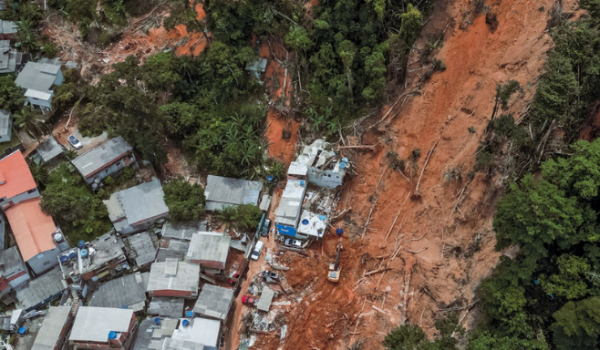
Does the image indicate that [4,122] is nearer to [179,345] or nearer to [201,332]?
[179,345]

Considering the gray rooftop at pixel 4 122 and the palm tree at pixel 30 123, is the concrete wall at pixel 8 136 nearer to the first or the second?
the gray rooftop at pixel 4 122

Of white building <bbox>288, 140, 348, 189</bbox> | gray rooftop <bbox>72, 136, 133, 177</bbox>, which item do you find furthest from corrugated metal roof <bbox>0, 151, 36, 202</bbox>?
white building <bbox>288, 140, 348, 189</bbox>

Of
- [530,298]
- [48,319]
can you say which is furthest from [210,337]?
[530,298]

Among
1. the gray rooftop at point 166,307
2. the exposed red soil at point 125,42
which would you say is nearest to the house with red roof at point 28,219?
the gray rooftop at point 166,307

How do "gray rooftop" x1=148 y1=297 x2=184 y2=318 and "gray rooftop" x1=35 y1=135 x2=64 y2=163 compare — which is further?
"gray rooftop" x1=35 y1=135 x2=64 y2=163

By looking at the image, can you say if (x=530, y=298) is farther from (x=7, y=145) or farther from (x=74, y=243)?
(x=7, y=145)

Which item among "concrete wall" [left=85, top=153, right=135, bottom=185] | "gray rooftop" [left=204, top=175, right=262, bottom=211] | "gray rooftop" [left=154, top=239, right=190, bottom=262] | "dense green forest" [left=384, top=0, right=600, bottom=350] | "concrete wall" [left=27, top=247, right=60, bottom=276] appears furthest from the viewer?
"concrete wall" [left=85, top=153, right=135, bottom=185]

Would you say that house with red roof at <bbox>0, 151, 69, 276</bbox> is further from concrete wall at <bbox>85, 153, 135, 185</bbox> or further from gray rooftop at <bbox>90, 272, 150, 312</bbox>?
gray rooftop at <bbox>90, 272, 150, 312</bbox>

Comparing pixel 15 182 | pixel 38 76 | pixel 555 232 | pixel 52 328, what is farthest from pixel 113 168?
pixel 555 232
